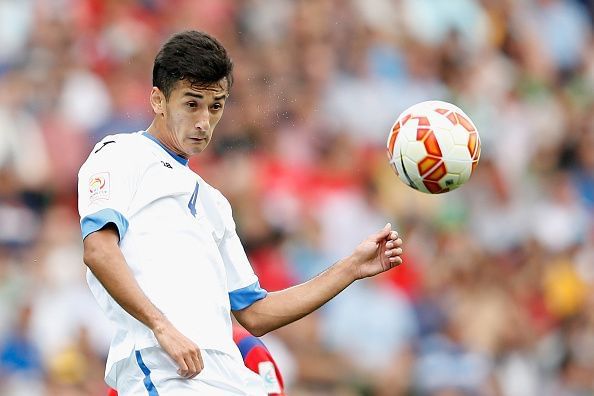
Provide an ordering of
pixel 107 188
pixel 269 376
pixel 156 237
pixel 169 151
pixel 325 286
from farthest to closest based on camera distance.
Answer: pixel 269 376, pixel 325 286, pixel 169 151, pixel 156 237, pixel 107 188

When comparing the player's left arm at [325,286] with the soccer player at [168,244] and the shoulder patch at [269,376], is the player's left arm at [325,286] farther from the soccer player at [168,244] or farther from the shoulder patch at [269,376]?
the shoulder patch at [269,376]

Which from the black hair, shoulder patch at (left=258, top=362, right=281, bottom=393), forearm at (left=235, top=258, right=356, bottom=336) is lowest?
shoulder patch at (left=258, top=362, right=281, bottom=393)

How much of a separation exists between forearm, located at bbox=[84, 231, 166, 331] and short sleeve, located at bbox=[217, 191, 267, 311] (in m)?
0.83

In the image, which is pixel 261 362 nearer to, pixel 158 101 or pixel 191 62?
pixel 158 101

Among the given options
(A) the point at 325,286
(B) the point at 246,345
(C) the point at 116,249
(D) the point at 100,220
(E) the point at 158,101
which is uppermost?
(E) the point at 158,101

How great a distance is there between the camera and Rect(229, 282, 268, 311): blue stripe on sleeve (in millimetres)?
6336

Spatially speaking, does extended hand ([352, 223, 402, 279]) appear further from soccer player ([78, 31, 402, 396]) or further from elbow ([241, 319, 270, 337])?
elbow ([241, 319, 270, 337])

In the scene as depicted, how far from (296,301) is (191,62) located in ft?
4.19

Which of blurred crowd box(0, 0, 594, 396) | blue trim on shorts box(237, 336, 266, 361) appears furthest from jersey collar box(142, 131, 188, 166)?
blurred crowd box(0, 0, 594, 396)

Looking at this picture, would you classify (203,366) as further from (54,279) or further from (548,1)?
(548,1)

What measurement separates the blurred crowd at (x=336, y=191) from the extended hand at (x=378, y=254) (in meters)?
4.63

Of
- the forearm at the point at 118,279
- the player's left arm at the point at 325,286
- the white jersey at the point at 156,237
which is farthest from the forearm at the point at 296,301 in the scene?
the forearm at the point at 118,279

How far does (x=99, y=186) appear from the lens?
18.3 feet

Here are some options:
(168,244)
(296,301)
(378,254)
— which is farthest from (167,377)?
(378,254)
